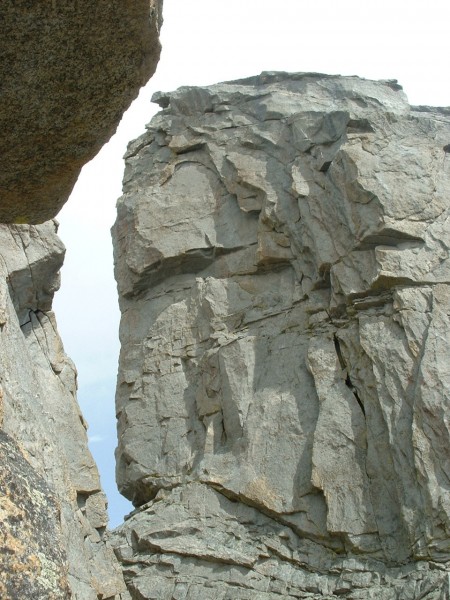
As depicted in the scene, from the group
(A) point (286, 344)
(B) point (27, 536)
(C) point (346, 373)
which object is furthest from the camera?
(A) point (286, 344)

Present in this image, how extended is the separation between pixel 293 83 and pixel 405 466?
371 inches

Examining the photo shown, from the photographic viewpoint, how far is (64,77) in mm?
2939

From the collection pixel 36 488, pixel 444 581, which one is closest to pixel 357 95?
pixel 444 581

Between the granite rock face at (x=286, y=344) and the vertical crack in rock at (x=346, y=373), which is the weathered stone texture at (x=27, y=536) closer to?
the granite rock face at (x=286, y=344)

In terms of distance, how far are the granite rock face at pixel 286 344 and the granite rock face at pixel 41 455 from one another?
13.1 feet

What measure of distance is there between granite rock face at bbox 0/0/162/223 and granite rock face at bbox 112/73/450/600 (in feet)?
38.5

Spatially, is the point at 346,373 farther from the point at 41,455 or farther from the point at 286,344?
the point at 41,455

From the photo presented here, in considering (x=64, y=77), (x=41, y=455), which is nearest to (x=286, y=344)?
(x=41, y=455)

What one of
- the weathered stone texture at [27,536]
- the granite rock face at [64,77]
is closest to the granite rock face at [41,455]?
the weathered stone texture at [27,536]

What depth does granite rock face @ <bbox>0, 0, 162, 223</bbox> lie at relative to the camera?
9.01 ft

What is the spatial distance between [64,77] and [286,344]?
14479 mm

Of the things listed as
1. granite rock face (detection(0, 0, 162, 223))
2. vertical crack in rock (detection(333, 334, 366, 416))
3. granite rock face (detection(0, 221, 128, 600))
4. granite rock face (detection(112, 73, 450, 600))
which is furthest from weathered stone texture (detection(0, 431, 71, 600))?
vertical crack in rock (detection(333, 334, 366, 416))

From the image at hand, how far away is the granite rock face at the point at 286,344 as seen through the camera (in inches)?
580

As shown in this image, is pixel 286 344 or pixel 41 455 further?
pixel 286 344
